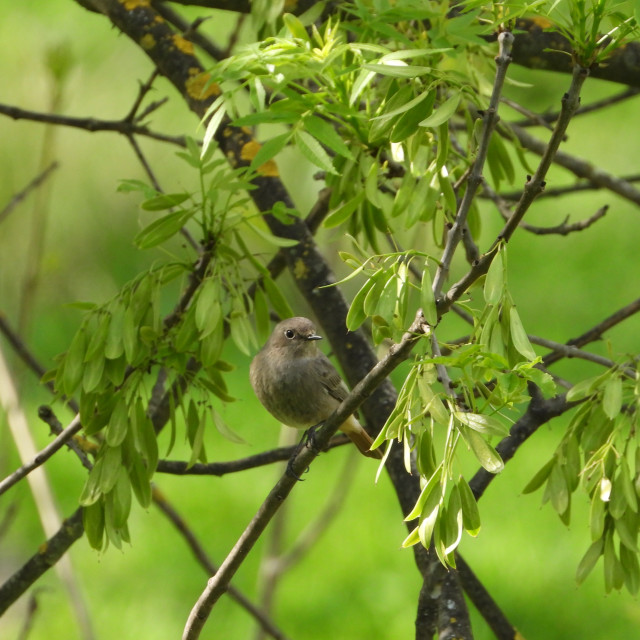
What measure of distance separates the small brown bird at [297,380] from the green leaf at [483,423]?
1849mm

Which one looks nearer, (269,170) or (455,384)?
(455,384)

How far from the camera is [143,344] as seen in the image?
7.41 feet

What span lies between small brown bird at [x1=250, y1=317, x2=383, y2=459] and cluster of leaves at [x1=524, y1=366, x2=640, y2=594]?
1313 mm

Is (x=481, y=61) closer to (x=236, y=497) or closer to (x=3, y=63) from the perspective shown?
(x=236, y=497)

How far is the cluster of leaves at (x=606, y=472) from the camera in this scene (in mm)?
2053

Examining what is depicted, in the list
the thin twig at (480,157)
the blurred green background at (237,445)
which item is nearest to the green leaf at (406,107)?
the thin twig at (480,157)

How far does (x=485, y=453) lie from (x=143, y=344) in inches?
37.9

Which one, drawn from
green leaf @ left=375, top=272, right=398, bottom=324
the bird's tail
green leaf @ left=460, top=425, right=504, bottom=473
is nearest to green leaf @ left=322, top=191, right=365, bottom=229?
green leaf @ left=375, top=272, right=398, bottom=324

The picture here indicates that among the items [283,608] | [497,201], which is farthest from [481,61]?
[283,608]

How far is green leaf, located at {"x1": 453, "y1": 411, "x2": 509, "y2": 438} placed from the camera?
5.24ft

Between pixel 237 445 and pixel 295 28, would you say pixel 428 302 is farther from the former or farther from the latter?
pixel 237 445

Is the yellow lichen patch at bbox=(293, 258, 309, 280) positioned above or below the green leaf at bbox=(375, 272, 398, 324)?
below

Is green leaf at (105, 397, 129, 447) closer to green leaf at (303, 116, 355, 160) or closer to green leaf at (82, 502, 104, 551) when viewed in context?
green leaf at (82, 502, 104, 551)

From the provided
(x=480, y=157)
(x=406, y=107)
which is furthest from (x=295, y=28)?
(x=480, y=157)
